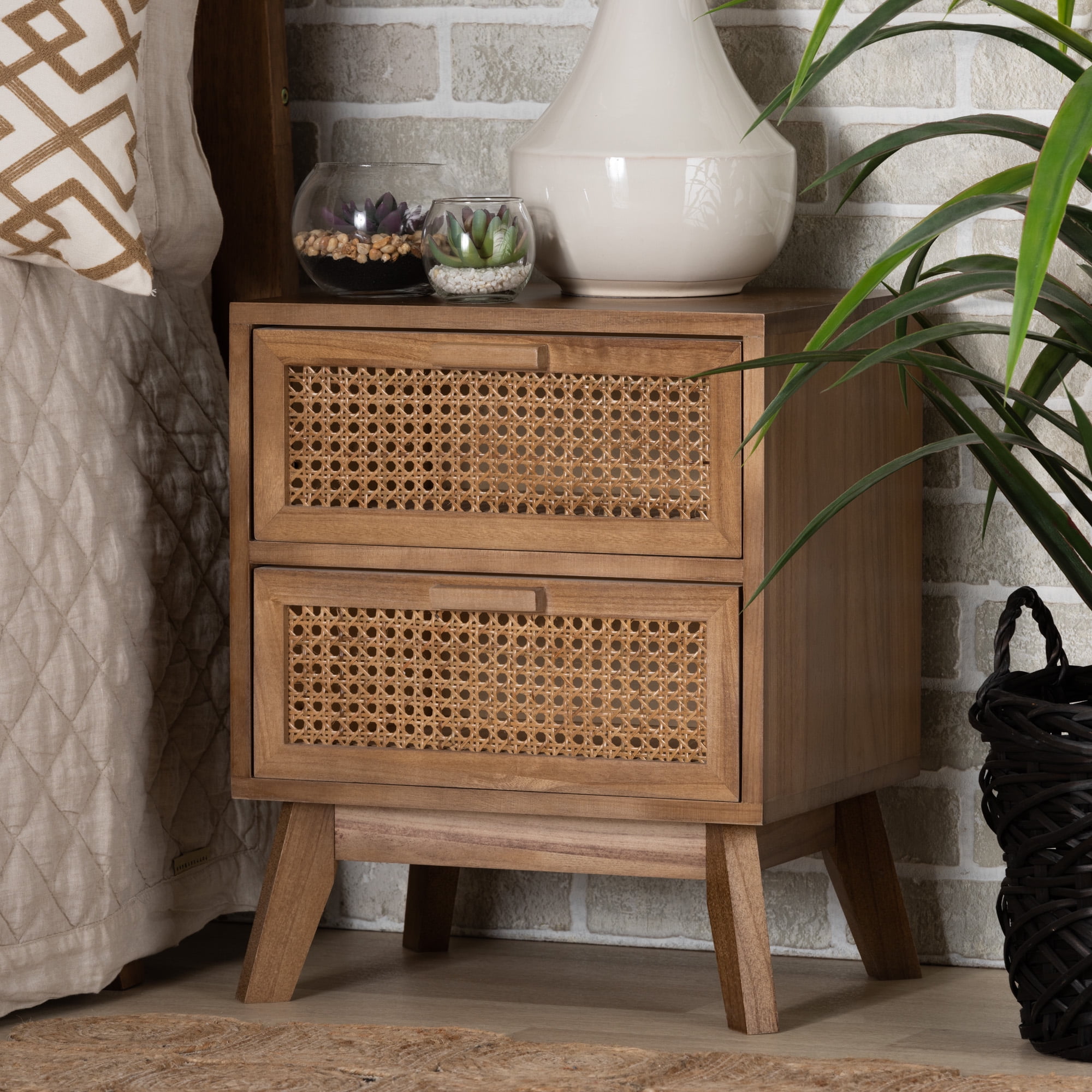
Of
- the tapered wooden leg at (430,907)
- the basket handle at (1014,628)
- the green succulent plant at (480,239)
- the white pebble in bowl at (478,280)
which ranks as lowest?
the tapered wooden leg at (430,907)

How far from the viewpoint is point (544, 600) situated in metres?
1.45

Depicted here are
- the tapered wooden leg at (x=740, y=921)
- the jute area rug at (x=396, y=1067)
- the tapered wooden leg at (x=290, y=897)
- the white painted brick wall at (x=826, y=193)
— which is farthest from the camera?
the white painted brick wall at (x=826, y=193)

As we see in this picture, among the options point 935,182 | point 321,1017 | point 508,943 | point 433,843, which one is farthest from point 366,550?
point 935,182

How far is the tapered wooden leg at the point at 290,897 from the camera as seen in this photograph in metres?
1.54

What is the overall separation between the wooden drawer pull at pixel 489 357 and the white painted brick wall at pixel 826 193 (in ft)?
1.30

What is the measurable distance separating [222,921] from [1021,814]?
91cm

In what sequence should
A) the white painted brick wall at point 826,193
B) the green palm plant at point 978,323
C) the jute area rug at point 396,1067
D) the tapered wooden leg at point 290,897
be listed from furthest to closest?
the white painted brick wall at point 826,193, the tapered wooden leg at point 290,897, the jute area rug at point 396,1067, the green palm plant at point 978,323

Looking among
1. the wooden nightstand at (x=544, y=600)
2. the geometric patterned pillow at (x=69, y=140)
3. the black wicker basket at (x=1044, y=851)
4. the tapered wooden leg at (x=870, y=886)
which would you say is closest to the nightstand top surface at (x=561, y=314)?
the wooden nightstand at (x=544, y=600)

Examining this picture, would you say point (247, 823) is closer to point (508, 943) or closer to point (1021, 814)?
point (508, 943)

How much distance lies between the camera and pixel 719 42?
162 centimetres

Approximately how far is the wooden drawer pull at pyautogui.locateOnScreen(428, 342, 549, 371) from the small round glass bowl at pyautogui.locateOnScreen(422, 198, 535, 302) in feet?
0.22

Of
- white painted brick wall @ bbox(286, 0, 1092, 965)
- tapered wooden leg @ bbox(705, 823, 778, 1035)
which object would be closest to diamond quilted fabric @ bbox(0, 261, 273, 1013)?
white painted brick wall @ bbox(286, 0, 1092, 965)

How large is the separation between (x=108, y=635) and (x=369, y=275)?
15.4 inches

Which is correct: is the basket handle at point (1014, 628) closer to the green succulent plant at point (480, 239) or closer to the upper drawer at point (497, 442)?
the upper drawer at point (497, 442)
